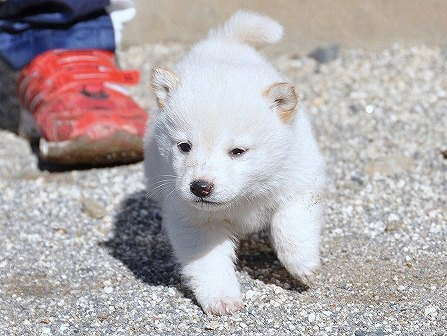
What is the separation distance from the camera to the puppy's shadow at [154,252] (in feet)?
11.2

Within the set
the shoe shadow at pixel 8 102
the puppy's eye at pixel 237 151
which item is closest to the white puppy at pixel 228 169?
the puppy's eye at pixel 237 151

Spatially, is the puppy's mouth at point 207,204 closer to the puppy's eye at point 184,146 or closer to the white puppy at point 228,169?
the white puppy at point 228,169

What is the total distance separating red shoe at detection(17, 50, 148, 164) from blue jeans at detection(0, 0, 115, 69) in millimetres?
52

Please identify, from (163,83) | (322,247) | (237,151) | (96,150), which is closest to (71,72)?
(96,150)

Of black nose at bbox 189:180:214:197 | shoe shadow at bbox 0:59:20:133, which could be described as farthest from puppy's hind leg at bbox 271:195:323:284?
shoe shadow at bbox 0:59:20:133

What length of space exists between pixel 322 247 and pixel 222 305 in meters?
0.67

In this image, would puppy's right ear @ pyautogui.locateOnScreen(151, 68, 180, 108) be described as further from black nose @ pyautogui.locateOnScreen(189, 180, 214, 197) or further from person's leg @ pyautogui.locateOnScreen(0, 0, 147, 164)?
person's leg @ pyautogui.locateOnScreen(0, 0, 147, 164)

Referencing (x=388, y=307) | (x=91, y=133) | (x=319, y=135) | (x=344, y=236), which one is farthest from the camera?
(x=319, y=135)

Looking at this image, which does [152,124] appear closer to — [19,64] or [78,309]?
[78,309]

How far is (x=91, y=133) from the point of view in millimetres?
4418

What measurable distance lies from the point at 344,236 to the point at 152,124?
0.91 m

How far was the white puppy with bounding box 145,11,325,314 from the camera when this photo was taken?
2.90 meters

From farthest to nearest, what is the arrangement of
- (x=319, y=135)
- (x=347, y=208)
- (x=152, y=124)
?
1. (x=319, y=135)
2. (x=347, y=208)
3. (x=152, y=124)

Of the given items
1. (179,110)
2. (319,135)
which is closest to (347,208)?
(319,135)
